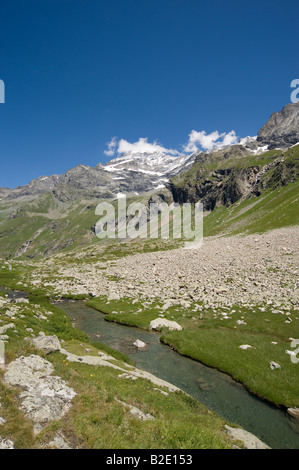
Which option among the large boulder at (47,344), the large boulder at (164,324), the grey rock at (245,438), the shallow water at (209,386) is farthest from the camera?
the large boulder at (164,324)

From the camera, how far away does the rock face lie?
9.55 meters

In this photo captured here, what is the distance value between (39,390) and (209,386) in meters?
12.4

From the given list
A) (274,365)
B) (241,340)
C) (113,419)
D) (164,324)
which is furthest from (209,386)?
(164,324)

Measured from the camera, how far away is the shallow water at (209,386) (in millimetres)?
13613

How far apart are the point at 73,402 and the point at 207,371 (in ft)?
42.8

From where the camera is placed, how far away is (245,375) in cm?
1836

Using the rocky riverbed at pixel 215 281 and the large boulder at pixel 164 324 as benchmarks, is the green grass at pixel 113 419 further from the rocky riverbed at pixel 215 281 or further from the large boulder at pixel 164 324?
the rocky riverbed at pixel 215 281

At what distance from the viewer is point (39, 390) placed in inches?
432

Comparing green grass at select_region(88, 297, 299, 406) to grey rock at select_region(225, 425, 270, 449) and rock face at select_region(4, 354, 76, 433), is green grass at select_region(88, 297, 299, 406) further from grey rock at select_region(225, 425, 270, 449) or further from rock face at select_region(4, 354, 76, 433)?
rock face at select_region(4, 354, 76, 433)

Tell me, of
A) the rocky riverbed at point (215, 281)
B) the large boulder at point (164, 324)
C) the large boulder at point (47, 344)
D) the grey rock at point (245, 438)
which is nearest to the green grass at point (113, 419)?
the grey rock at point (245, 438)

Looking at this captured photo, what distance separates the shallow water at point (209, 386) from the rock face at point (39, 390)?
9598 mm

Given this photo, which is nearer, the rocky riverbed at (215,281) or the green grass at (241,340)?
the green grass at (241,340)
